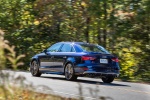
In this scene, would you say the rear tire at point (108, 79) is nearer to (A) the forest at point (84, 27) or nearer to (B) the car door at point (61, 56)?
(B) the car door at point (61, 56)

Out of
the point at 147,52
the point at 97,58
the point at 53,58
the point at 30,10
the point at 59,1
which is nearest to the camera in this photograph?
the point at 97,58

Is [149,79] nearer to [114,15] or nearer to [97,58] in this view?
[114,15]

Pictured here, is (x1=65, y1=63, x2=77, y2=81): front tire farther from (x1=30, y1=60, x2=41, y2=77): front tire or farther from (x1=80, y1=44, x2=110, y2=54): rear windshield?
(x1=30, y1=60, x2=41, y2=77): front tire

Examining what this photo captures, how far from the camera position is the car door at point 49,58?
56.3ft

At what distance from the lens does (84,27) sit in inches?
1082

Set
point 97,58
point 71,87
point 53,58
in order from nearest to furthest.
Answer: point 71,87 < point 97,58 < point 53,58

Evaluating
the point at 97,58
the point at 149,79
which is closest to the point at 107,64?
the point at 97,58

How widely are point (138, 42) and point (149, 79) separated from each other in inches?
132

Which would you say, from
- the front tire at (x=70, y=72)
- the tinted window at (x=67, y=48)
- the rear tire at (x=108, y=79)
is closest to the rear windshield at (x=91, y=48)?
the tinted window at (x=67, y=48)

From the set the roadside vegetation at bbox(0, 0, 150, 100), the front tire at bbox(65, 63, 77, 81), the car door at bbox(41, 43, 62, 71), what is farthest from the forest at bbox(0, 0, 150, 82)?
the front tire at bbox(65, 63, 77, 81)

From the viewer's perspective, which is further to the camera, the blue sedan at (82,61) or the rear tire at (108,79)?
the rear tire at (108,79)

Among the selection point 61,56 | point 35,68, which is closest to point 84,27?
point 35,68

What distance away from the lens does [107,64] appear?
606 inches

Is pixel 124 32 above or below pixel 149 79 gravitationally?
above
